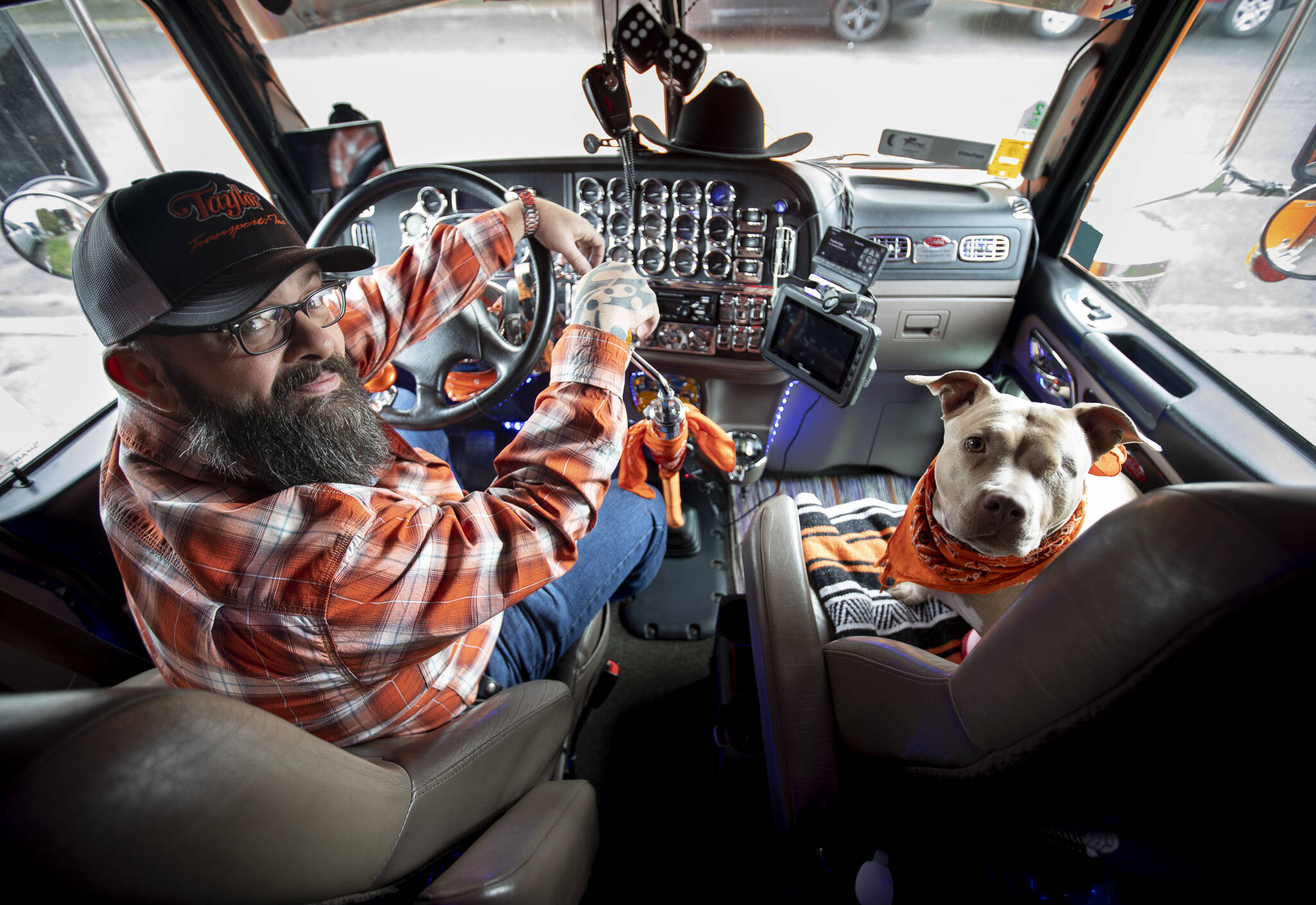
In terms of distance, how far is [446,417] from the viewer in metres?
1.69

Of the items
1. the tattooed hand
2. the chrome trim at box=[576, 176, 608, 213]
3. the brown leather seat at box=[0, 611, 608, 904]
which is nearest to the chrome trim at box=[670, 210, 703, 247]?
the chrome trim at box=[576, 176, 608, 213]

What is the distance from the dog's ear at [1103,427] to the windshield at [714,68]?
125 centimetres

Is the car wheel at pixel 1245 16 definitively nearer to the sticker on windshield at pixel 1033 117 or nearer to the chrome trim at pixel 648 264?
the sticker on windshield at pixel 1033 117

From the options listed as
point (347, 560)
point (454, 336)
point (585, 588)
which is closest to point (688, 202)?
point (454, 336)

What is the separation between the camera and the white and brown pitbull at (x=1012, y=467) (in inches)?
43.6

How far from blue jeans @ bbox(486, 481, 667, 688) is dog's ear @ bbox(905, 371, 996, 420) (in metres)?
0.83

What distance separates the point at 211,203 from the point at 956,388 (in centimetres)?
155

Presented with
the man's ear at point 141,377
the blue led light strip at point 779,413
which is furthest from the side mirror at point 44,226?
the blue led light strip at point 779,413

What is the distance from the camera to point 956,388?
136cm

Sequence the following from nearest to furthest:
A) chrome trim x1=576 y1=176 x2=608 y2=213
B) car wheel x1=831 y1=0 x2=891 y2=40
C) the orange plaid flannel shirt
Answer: the orange plaid flannel shirt, car wheel x1=831 y1=0 x2=891 y2=40, chrome trim x1=576 y1=176 x2=608 y2=213

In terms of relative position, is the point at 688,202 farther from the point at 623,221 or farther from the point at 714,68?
the point at 714,68

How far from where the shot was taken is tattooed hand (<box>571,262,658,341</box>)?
1.13m

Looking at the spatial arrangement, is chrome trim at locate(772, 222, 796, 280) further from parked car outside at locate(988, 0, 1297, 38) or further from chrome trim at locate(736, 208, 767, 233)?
parked car outside at locate(988, 0, 1297, 38)

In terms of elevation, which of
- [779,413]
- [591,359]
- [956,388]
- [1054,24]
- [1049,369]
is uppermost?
[1054,24]
